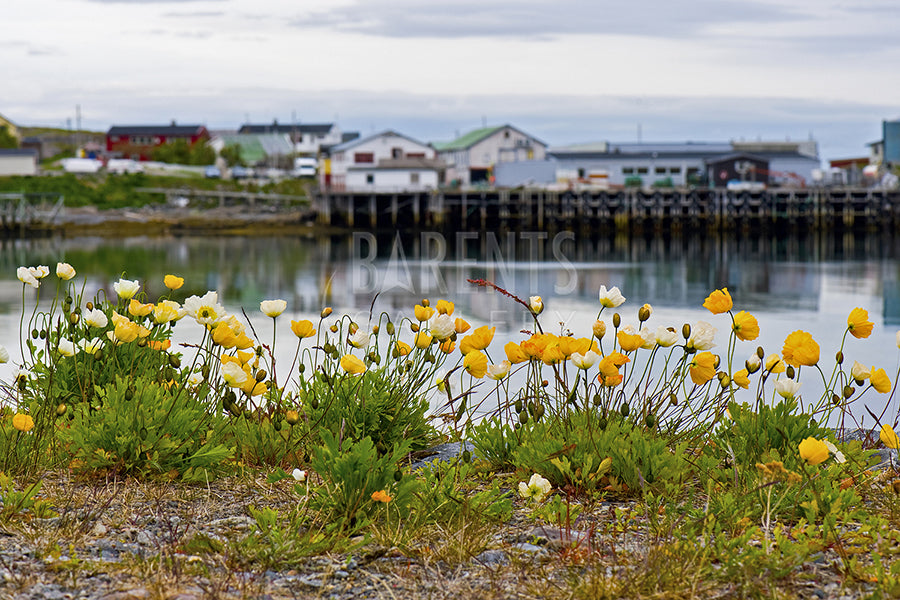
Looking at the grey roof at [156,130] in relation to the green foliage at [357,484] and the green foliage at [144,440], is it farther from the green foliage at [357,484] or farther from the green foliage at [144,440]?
the green foliage at [357,484]

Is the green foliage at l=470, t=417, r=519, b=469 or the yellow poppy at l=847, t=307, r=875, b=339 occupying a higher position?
the yellow poppy at l=847, t=307, r=875, b=339

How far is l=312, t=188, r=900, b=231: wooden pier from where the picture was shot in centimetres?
6162

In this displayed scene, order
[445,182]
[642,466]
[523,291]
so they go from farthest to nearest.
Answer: [445,182] → [523,291] → [642,466]

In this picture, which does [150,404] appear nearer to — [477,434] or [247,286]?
[477,434]

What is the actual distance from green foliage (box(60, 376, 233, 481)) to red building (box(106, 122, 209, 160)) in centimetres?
9676

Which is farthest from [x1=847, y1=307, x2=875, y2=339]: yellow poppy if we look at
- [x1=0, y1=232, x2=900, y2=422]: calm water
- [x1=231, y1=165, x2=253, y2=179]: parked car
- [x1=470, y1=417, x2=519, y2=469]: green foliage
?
[x1=231, y1=165, x2=253, y2=179]: parked car

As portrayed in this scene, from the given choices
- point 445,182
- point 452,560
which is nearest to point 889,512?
point 452,560

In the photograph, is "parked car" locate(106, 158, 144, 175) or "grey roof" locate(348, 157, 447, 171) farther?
"parked car" locate(106, 158, 144, 175)

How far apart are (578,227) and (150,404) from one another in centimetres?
5878

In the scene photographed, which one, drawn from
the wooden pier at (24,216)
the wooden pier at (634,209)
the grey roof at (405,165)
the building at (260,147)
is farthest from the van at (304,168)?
the wooden pier at (24,216)

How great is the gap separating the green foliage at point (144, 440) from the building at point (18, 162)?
3011 inches

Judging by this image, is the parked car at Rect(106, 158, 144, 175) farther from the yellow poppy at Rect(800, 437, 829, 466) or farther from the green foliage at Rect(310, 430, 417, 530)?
the yellow poppy at Rect(800, 437, 829, 466)

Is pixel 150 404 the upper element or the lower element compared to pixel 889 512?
upper

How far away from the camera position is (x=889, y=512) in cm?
418
